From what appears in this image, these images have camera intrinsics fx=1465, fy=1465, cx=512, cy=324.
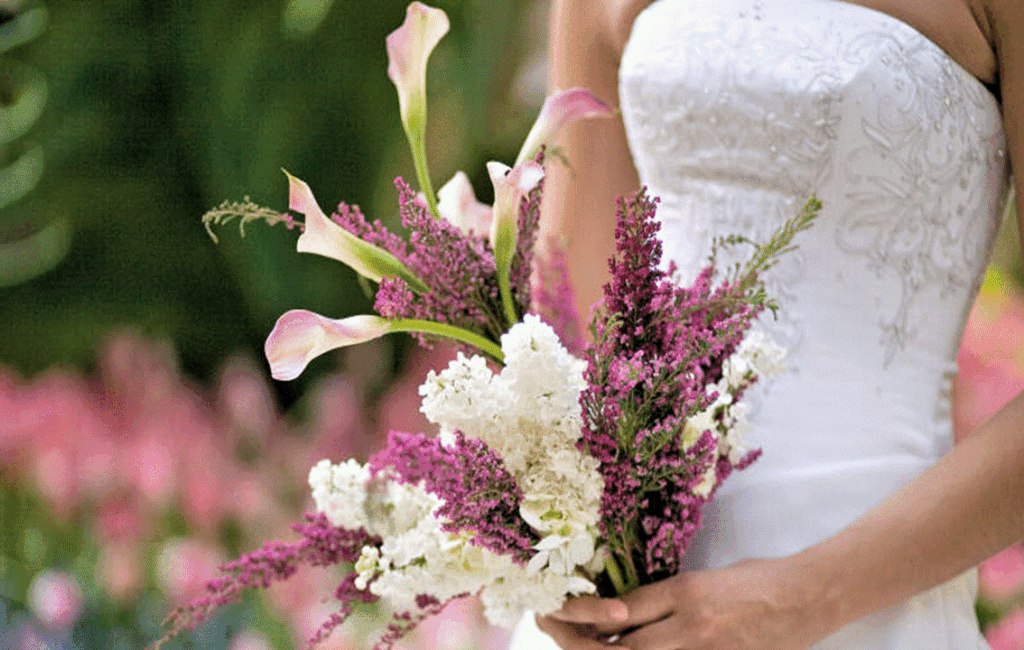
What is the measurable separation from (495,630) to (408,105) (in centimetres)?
115

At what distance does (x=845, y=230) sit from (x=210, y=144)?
170cm

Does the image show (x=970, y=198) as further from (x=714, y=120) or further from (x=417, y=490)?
(x=417, y=490)

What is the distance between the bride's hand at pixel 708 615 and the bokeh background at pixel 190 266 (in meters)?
1.08

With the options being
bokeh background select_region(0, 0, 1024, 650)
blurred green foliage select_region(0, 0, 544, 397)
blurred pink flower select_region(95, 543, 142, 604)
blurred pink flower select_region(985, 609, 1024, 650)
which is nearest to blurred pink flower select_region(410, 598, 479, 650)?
bokeh background select_region(0, 0, 1024, 650)

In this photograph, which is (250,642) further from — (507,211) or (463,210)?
(507,211)

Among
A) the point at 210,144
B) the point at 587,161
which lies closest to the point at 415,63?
the point at 587,161

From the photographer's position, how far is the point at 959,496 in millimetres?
1025

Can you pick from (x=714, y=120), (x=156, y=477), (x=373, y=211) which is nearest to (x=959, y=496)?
(x=714, y=120)

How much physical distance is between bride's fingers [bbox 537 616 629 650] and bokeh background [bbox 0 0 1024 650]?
104 cm

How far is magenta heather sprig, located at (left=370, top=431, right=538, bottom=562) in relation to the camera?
85 cm

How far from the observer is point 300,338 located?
0.85 meters

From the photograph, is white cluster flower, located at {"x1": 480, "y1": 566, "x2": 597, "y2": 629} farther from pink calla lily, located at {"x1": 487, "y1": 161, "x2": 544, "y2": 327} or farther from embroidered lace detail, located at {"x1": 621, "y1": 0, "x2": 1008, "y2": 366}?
embroidered lace detail, located at {"x1": 621, "y1": 0, "x2": 1008, "y2": 366}

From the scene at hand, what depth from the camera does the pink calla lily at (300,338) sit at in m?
0.84

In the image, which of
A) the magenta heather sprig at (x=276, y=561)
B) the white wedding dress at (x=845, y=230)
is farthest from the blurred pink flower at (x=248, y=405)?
the magenta heather sprig at (x=276, y=561)
